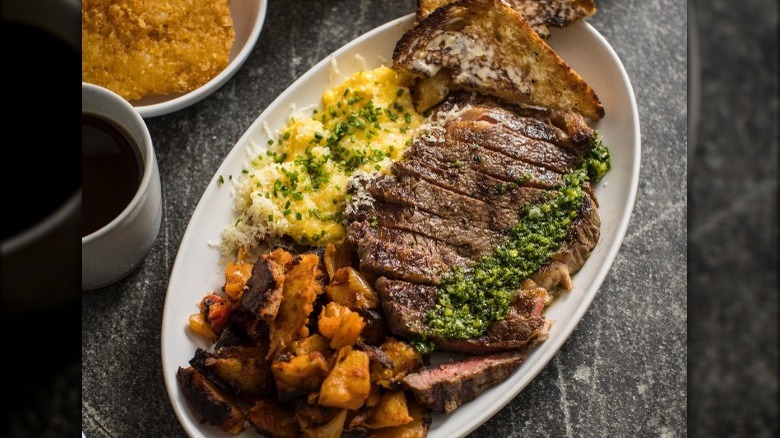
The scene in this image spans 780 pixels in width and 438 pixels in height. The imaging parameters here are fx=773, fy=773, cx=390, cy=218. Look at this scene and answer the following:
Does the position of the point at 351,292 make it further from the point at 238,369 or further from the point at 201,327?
the point at 201,327

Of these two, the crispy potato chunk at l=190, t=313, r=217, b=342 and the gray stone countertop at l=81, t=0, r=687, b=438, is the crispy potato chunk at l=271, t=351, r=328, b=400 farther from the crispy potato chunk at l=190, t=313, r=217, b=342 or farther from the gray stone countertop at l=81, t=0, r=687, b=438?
Result: the gray stone countertop at l=81, t=0, r=687, b=438

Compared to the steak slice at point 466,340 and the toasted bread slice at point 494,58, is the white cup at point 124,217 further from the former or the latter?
the toasted bread slice at point 494,58

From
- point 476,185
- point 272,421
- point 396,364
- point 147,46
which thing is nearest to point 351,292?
point 396,364

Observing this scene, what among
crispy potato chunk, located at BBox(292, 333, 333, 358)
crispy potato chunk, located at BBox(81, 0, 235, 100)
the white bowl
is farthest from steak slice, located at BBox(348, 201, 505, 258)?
crispy potato chunk, located at BBox(81, 0, 235, 100)

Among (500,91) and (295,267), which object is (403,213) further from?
(500,91)
